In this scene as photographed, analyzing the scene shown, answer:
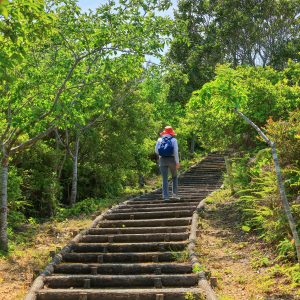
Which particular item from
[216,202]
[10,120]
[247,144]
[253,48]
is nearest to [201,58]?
[253,48]

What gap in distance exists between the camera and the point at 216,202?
11102mm

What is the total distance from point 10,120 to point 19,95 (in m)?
0.89

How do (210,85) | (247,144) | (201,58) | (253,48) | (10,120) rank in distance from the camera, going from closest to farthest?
1. (210,85)
2. (10,120)
3. (247,144)
4. (201,58)
5. (253,48)

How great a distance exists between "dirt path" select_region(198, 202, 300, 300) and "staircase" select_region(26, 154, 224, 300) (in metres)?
0.39

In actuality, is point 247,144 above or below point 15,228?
above

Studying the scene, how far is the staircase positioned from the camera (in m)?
5.73

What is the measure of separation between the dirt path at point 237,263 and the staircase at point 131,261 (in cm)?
39

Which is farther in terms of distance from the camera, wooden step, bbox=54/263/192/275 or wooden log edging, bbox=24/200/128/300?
wooden step, bbox=54/263/192/275

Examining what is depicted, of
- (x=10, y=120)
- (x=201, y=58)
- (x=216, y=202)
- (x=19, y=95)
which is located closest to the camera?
(x=19, y=95)

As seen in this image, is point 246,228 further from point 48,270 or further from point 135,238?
point 48,270

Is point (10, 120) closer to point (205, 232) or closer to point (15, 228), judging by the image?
point (15, 228)

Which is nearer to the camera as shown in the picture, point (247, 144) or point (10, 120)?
point (10, 120)

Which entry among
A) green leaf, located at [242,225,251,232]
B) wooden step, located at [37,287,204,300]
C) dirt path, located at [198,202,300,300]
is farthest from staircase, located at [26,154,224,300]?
green leaf, located at [242,225,251,232]

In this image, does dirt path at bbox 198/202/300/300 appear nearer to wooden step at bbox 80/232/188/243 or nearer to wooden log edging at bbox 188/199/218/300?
wooden log edging at bbox 188/199/218/300
